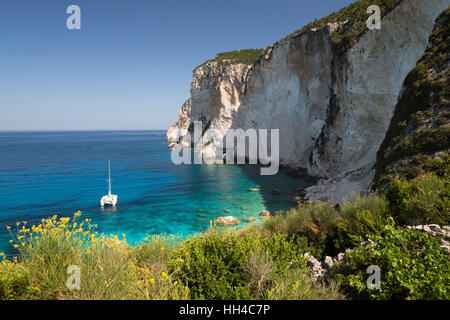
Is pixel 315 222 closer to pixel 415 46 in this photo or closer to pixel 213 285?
pixel 213 285

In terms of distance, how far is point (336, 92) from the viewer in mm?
22375

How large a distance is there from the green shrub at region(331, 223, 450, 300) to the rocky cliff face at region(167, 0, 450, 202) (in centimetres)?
1173

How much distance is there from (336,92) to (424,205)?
2016 cm

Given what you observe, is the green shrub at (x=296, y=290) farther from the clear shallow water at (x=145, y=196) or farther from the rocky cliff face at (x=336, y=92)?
the clear shallow water at (x=145, y=196)

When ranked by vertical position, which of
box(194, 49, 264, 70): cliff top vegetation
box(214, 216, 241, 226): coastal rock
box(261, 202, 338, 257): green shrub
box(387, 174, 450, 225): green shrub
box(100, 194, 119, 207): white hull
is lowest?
box(214, 216, 241, 226): coastal rock

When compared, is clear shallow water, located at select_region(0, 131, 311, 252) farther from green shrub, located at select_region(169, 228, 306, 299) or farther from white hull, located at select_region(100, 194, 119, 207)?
green shrub, located at select_region(169, 228, 306, 299)

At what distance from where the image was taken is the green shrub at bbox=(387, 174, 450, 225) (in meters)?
4.74

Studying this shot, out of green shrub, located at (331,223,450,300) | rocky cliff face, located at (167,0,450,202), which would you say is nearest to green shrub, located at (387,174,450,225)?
green shrub, located at (331,223,450,300)

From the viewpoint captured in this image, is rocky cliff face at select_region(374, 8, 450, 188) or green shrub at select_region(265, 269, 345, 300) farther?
rocky cliff face at select_region(374, 8, 450, 188)

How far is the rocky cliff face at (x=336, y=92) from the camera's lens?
54.5 feet

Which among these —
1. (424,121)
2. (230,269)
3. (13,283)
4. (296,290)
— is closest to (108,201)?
(13,283)

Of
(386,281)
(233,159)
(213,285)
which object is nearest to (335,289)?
(386,281)

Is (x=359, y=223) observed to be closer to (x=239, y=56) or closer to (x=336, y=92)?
(x=336, y=92)

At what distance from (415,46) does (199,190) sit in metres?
22.9
